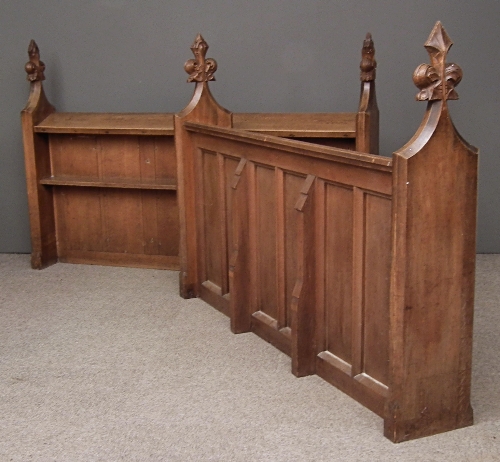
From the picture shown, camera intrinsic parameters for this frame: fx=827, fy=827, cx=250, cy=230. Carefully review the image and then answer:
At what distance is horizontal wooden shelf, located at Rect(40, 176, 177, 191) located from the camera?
16.7 ft

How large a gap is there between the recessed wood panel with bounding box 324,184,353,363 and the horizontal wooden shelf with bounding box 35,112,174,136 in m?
1.93

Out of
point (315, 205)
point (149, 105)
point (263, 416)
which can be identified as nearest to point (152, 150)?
point (149, 105)

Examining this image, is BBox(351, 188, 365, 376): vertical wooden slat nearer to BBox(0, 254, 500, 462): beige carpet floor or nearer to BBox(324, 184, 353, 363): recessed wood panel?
BBox(324, 184, 353, 363): recessed wood panel

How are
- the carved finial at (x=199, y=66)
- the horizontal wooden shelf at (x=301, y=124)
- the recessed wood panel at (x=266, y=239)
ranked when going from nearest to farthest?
the recessed wood panel at (x=266, y=239) → the carved finial at (x=199, y=66) → the horizontal wooden shelf at (x=301, y=124)

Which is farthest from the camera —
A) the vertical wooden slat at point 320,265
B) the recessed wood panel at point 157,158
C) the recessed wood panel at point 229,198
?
the recessed wood panel at point 157,158

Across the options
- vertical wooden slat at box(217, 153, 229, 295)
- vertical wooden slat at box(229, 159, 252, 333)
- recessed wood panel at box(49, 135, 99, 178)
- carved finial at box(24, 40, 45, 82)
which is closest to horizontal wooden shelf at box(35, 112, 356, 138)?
recessed wood panel at box(49, 135, 99, 178)

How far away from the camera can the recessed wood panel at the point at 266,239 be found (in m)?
3.78

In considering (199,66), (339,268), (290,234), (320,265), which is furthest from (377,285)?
(199,66)

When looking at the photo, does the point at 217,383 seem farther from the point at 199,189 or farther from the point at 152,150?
the point at 152,150

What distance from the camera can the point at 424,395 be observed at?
9.37 feet

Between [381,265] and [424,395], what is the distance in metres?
0.48

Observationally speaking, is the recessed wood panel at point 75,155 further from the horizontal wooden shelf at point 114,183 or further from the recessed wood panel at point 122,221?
the recessed wood panel at point 122,221

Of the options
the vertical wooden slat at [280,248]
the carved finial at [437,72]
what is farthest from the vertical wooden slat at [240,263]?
the carved finial at [437,72]

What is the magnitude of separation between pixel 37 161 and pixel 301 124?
173 cm
